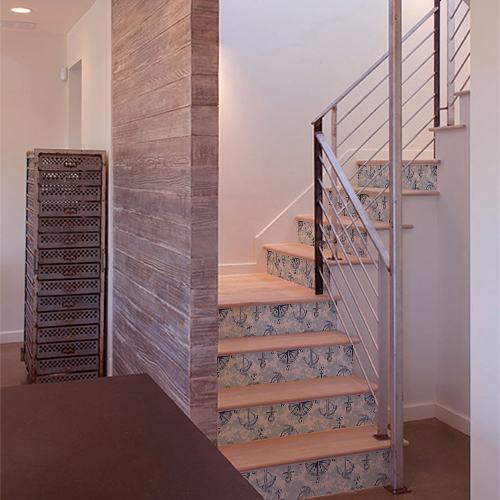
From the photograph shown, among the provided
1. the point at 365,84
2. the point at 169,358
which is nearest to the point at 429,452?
the point at 169,358

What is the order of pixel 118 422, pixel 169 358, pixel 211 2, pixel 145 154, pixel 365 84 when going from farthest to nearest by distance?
pixel 365 84, pixel 145 154, pixel 169 358, pixel 211 2, pixel 118 422

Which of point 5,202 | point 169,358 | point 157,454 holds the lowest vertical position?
point 169,358

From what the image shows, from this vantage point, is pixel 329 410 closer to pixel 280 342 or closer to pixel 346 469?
pixel 346 469

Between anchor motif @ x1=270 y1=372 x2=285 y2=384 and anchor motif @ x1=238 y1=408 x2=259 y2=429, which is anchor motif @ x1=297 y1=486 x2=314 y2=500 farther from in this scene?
anchor motif @ x1=270 y1=372 x2=285 y2=384

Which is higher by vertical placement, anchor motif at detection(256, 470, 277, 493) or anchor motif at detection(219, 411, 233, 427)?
anchor motif at detection(219, 411, 233, 427)

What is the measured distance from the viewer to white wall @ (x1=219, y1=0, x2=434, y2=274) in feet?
15.4

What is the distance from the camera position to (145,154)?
3.32 metres

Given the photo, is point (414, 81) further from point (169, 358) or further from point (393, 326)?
point (169, 358)

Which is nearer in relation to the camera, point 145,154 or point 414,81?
point 145,154

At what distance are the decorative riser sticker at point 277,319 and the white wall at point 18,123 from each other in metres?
2.97

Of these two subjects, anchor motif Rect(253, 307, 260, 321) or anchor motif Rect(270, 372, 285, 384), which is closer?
anchor motif Rect(270, 372, 285, 384)

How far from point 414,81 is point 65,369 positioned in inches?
136

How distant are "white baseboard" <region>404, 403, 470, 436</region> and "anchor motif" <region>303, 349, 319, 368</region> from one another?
0.82 metres

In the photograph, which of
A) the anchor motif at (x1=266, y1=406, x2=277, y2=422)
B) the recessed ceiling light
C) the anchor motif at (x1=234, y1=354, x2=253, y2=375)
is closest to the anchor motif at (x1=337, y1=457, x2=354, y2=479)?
the anchor motif at (x1=266, y1=406, x2=277, y2=422)
